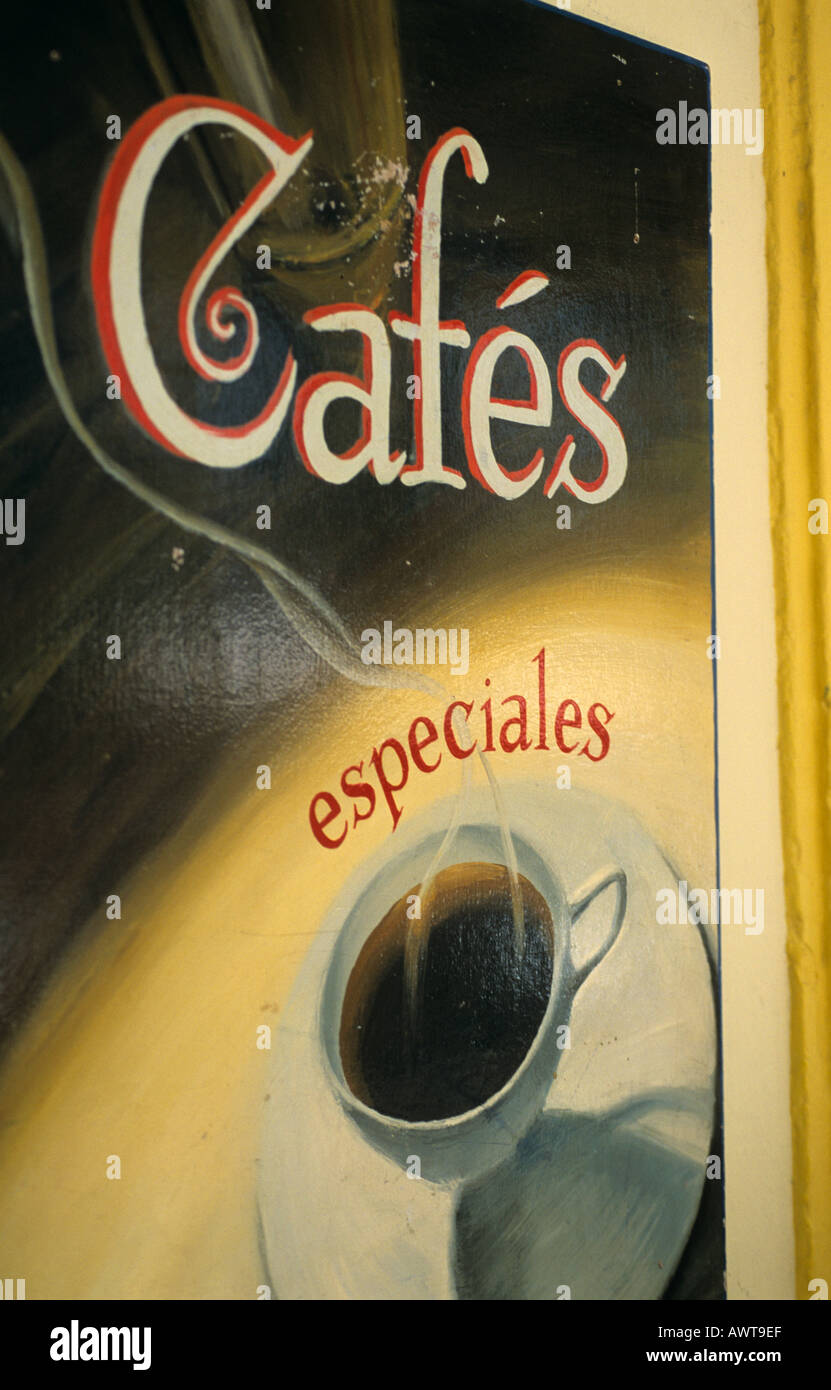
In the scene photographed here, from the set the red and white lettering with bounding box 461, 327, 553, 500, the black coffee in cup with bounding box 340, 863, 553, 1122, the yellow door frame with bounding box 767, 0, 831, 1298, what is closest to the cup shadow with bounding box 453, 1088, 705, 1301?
the black coffee in cup with bounding box 340, 863, 553, 1122

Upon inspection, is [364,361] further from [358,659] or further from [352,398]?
[358,659]

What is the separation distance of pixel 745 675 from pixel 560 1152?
863 millimetres

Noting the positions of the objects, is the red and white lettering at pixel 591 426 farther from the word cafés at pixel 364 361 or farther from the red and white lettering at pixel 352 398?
the red and white lettering at pixel 352 398

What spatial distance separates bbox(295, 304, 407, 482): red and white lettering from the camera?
147cm

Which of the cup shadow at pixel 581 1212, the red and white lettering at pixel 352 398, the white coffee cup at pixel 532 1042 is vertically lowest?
the cup shadow at pixel 581 1212

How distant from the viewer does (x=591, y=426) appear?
5.74 ft

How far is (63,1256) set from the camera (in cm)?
126

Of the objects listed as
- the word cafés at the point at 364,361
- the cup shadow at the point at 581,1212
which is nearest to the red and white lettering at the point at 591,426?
the word cafés at the point at 364,361

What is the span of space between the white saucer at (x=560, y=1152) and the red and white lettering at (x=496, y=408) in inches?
18.4

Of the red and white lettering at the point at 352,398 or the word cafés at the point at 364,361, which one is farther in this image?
the red and white lettering at the point at 352,398

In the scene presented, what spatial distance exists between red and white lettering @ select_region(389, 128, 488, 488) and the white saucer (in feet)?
1.57

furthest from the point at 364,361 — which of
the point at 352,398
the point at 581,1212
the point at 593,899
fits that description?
the point at 581,1212

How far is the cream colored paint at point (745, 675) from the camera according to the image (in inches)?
72.6

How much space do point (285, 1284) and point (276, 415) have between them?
1.13 m
